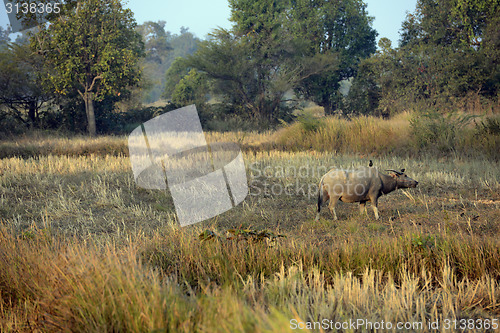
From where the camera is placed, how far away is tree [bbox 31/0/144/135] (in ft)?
54.4

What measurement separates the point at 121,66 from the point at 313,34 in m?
13.9

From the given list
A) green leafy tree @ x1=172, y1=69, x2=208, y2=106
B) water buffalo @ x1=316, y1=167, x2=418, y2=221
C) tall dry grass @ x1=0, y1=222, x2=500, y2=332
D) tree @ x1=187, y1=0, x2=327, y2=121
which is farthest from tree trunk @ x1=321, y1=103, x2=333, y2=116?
tall dry grass @ x1=0, y1=222, x2=500, y2=332

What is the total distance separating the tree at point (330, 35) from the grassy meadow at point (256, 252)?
15.8 m

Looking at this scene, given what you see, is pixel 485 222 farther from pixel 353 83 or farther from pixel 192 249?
pixel 353 83

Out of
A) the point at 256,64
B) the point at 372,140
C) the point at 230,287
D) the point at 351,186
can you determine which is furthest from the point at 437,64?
the point at 230,287

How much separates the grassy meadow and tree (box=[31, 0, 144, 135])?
863 cm

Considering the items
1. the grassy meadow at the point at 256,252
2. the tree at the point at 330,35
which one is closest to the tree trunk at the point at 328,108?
the tree at the point at 330,35

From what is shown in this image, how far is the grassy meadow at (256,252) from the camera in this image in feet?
8.13

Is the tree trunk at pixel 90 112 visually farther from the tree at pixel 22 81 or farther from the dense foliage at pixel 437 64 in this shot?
the dense foliage at pixel 437 64

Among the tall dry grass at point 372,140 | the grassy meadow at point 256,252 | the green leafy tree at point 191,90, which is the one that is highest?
the green leafy tree at point 191,90

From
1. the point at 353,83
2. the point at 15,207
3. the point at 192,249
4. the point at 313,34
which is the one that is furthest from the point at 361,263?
the point at 313,34

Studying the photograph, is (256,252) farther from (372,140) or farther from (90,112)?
(90,112)

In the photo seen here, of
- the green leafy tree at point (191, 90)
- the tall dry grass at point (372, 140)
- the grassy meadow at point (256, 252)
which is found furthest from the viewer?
the green leafy tree at point (191, 90)

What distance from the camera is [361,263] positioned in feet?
12.3
